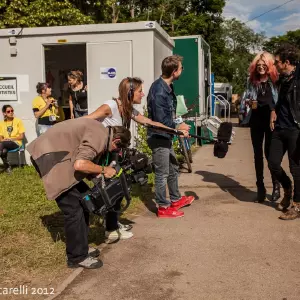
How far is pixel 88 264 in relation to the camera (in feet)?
13.6

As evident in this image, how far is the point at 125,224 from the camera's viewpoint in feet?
18.1

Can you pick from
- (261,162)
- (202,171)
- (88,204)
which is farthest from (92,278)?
(202,171)

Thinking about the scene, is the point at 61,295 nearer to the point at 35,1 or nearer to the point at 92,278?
the point at 92,278

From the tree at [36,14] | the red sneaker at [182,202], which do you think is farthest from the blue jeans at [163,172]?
the tree at [36,14]

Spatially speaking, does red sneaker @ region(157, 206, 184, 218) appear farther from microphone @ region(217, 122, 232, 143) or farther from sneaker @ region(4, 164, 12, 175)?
sneaker @ region(4, 164, 12, 175)

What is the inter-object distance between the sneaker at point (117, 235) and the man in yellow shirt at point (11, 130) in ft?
14.5

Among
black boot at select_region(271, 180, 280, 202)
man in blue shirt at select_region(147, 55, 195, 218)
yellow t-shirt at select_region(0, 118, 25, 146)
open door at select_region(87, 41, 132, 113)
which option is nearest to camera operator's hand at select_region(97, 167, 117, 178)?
man in blue shirt at select_region(147, 55, 195, 218)

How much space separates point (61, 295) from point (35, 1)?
17.1m

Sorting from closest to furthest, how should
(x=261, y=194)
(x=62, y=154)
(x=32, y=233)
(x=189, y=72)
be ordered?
(x=62, y=154)
(x=32, y=233)
(x=261, y=194)
(x=189, y=72)

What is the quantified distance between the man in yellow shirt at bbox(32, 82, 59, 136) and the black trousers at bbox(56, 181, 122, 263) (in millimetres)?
4954

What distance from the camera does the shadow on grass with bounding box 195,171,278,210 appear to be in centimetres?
668

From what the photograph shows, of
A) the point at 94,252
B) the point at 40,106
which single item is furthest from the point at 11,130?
the point at 94,252

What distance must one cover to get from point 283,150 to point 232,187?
1.91 metres

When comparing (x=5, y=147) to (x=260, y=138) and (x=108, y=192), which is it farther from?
(x=108, y=192)
